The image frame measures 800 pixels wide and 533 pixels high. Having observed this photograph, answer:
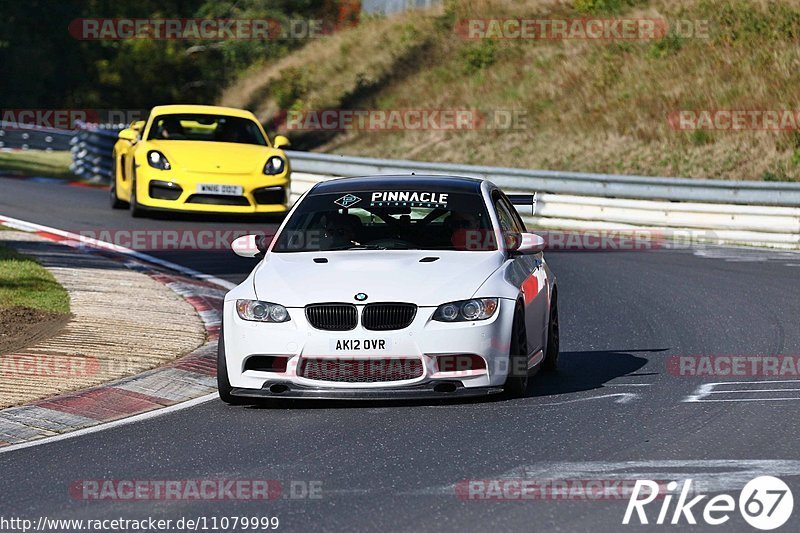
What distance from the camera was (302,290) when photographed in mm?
9039

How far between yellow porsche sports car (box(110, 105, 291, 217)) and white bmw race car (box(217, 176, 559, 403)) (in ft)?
33.4

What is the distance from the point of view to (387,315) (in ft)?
29.1

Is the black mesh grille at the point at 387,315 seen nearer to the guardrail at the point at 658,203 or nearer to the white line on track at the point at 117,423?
the white line on track at the point at 117,423

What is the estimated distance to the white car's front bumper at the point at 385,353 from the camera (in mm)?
8773

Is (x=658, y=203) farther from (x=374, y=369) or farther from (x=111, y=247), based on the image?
(x=374, y=369)

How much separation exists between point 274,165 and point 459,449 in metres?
Result: 13.2

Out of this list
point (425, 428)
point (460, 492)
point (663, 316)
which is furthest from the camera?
point (663, 316)

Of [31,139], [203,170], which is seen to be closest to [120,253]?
[203,170]

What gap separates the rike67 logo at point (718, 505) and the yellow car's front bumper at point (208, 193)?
541 inches

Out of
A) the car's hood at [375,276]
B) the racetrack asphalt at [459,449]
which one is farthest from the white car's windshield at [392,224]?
the racetrack asphalt at [459,449]

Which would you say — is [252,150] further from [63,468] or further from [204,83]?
[204,83]

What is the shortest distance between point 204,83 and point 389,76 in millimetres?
17956

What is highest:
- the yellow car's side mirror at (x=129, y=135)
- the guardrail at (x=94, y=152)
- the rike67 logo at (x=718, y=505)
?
the rike67 logo at (x=718, y=505)

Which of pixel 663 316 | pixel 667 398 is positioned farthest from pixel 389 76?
pixel 667 398
